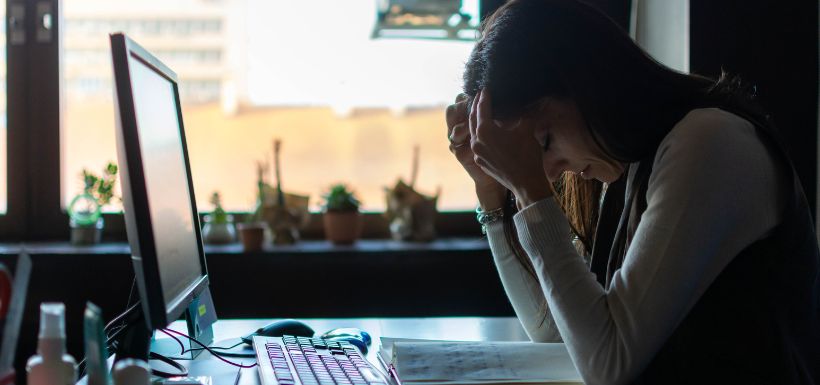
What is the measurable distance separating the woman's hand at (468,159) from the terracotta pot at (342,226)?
3.20 feet

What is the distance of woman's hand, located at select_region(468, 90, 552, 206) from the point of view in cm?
106

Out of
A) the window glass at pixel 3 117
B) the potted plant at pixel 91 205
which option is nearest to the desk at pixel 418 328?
the potted plant at pixel 91 205

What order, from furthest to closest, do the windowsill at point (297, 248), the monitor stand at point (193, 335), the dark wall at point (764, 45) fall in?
the windowsill at point (297, 248)
the dark wall at point (764, 45)
the monitor stand at point (193, 335)

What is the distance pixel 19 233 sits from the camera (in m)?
2.38

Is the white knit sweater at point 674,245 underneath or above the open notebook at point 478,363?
above

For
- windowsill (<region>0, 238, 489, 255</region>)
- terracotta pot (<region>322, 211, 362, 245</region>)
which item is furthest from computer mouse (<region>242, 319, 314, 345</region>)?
terracotta pot (<region>322, 211, 362, 245</region>)

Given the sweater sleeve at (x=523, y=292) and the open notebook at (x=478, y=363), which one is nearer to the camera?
the open notebook at (x=478, y=363)

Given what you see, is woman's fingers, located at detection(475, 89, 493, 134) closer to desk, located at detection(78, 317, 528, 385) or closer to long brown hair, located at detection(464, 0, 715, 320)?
long brown hair, located at detection(464, 0, 715, 320)

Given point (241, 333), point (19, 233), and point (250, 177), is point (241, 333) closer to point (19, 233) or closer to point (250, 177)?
point (250, 177)

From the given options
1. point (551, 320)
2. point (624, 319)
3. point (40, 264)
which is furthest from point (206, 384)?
point (40, 264)

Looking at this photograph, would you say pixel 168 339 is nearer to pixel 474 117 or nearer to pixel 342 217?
pixel 474 117

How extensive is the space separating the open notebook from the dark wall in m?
1.18

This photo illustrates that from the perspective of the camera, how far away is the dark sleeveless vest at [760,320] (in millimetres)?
895

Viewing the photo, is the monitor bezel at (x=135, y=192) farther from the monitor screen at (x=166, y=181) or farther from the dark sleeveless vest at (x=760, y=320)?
the dark sleeveless vest at (x=760, y=320)
